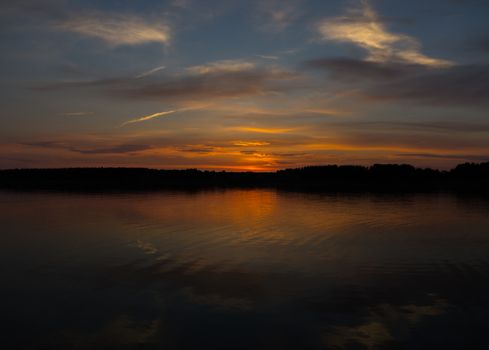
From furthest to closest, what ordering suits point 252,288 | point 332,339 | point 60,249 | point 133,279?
point 60,249 < point 133,279 < point 252,288 < point 332,339

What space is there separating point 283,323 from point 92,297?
5.79 metres

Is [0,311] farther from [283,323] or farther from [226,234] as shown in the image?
[226,234]

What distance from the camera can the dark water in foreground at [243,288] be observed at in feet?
34.4

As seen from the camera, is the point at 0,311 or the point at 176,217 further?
the point at 176,217

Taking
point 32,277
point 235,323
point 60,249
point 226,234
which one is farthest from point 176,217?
point 235,323

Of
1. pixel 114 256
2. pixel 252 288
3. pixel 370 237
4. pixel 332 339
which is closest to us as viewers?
pixel 332 339

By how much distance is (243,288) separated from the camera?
1434cm

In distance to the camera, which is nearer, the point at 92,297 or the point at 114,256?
the point at 92,297

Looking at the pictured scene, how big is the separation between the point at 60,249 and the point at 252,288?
36.3ft

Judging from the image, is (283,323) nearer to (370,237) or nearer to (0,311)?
(0,311)

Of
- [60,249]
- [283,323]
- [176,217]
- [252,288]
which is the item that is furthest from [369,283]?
[176,217]

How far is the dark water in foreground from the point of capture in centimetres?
1048

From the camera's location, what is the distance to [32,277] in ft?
51.8

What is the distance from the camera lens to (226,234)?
85.1 feet
